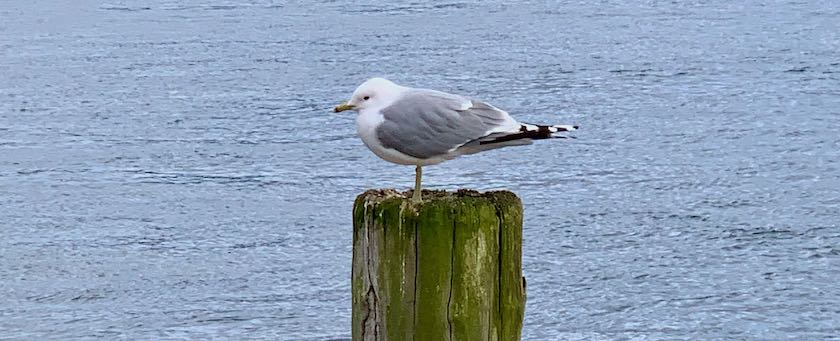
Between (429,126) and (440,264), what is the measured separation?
0.60m

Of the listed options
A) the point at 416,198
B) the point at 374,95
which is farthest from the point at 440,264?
the point at 374,95

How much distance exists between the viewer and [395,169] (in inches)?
347

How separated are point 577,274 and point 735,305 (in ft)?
2.45

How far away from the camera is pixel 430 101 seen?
151 inches

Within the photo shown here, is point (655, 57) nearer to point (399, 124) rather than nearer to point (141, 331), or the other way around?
point (141, 331)

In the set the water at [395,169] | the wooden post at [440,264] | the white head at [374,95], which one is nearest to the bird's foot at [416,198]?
the wooden post at [440,264]

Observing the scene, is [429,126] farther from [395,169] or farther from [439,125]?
[395,169]

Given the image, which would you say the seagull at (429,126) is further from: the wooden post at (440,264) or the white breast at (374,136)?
the wooden post at (440,264)

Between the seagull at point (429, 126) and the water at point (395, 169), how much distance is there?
8.24ft

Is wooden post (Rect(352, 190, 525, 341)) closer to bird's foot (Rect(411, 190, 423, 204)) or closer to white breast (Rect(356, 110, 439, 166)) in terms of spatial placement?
bird's foot (Rect(411, 190, 423, 204))

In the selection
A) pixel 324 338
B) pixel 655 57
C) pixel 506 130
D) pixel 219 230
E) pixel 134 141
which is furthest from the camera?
pixel 655 57

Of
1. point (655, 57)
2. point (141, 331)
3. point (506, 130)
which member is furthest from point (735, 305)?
point (655, 57)

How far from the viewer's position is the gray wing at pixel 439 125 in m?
3.77

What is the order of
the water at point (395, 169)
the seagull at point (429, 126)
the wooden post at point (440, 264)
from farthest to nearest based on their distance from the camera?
the water at point (395, 169), the seagull at point (429, 126), the wooden post at point (440, 264)
